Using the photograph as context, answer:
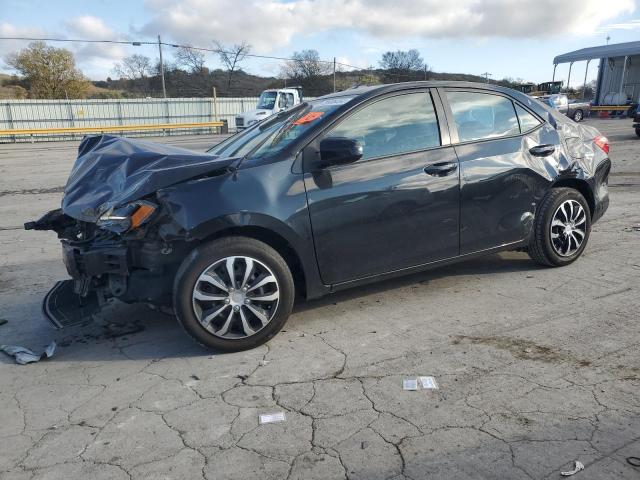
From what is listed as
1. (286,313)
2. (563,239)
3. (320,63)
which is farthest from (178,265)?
(320,63)

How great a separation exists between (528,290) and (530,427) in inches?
82.0

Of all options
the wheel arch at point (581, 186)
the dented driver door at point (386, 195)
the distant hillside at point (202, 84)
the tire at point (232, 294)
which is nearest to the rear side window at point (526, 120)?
the wheel arch at point (581, 186)

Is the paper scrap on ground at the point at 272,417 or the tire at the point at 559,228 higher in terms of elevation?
the tire at the point at 559,228

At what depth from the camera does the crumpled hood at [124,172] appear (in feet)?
11.6

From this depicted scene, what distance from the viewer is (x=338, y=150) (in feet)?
12.1

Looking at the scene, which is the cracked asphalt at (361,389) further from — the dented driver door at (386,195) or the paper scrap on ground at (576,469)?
the dented driver door at (386,195)

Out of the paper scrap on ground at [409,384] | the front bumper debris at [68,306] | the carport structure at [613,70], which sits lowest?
the paper scrap on ground at [409,384]

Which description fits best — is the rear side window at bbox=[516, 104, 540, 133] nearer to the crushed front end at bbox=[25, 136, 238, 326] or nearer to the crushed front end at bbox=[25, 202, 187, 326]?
the crushed front end at bbox=[25, 136, 238, 326]

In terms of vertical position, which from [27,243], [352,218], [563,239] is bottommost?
[27,243]

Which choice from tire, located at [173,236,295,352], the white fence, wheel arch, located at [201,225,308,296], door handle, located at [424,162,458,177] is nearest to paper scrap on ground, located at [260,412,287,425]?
tire, located at [173,236,295,352]

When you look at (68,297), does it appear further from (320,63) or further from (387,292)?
(320,63)

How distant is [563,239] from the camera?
490 cm

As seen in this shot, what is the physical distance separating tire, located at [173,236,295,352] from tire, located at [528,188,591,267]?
2.50 metres

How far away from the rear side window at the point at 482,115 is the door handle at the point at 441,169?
0.99 ft
